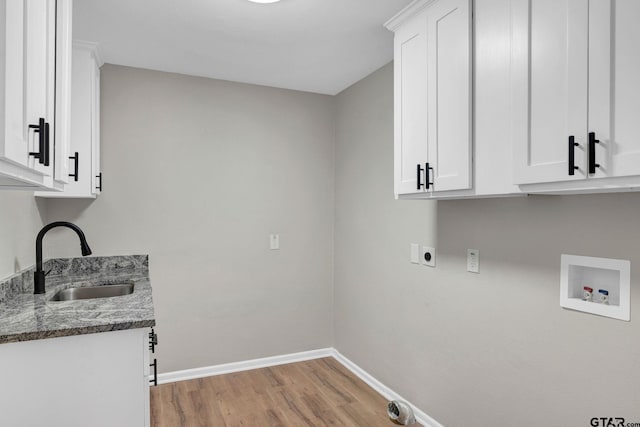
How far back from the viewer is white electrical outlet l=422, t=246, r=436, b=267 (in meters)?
2.42

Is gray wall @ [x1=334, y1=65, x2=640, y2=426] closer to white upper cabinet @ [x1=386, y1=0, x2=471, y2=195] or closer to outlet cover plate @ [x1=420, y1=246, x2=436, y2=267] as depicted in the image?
outlet cover plate @ [x1=420, y1=246, x2=436, y2=267]

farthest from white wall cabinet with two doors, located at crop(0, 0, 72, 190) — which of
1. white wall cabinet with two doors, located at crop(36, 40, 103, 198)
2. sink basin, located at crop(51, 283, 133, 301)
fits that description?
sink basin, located at crop(51, 283, 133, 301)

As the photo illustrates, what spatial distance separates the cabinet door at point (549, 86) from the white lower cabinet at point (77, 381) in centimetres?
164

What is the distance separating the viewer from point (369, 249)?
311cm

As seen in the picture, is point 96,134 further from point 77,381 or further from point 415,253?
point 415,253

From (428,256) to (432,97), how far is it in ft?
3.31

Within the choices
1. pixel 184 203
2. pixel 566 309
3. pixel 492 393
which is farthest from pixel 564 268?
pixel 184 203

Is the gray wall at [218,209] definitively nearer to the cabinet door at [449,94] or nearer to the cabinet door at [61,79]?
the cabinet door at [61,79]

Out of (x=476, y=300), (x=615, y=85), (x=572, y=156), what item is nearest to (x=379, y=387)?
(x=476, y=300)

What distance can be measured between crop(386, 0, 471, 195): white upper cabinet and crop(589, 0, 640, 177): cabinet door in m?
0.53

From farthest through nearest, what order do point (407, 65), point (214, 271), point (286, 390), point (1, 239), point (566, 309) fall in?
point (214, 271), point (286, 390), point (407, 65), point (1, 239), point (566, 309)

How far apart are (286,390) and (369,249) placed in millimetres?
1225

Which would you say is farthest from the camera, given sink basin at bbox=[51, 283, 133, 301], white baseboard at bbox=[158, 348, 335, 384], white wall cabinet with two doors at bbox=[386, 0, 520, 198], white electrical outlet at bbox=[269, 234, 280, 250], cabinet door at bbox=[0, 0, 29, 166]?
white electrical outlet at bbox=[269, 234, 280, 250]

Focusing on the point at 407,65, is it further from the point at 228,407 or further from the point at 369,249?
the point at 228,407
